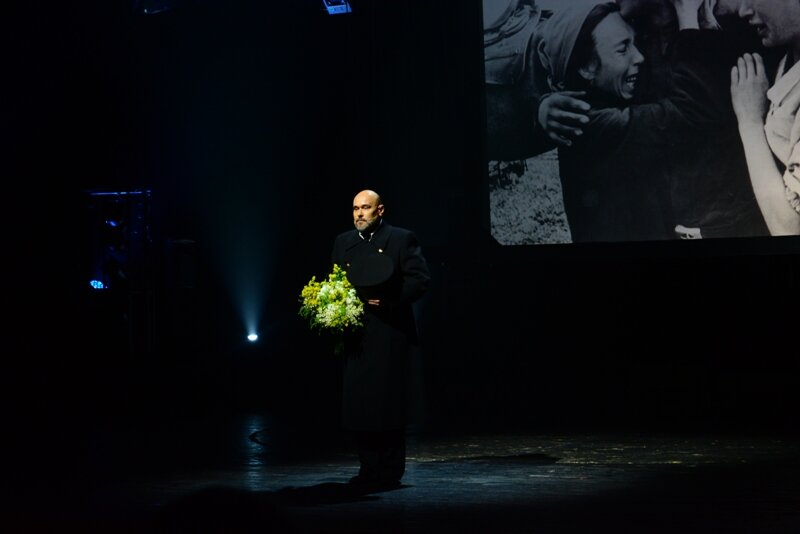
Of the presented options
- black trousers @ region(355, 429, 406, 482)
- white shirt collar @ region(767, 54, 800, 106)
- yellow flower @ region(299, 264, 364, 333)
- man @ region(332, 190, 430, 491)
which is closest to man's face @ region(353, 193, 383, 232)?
man @ region(332, 190, 430, 491)

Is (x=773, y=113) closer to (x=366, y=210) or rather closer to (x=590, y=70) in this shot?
(x=590, y=70)

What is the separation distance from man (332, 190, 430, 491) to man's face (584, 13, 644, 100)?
14.0 ft

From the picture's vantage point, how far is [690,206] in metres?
8.52

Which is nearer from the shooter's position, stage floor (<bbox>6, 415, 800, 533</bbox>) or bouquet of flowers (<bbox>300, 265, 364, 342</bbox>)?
stage floor (<bbox>6, 415, 800, 533</bbox>)

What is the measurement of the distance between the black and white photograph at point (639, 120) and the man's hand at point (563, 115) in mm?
11

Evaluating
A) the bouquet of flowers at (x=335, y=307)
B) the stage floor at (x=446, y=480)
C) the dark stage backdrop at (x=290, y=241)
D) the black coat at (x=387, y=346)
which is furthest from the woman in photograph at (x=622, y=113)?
the bouquet of flowers at (x=335, y=307)

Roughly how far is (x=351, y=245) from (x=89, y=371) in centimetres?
601

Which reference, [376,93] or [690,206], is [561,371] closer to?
[690,206]

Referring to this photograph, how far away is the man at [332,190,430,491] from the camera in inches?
193

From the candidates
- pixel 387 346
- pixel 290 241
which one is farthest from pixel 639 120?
pixel 387 346

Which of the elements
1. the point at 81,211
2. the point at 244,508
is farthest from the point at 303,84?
the point at 244,508

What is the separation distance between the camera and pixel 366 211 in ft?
16.3

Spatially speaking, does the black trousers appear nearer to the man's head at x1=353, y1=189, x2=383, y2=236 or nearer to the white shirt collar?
the man's head at x1=353, y1=189, x2=383, y2=236

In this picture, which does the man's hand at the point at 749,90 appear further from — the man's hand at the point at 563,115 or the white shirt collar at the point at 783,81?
the man's hand at the point at 563,115
